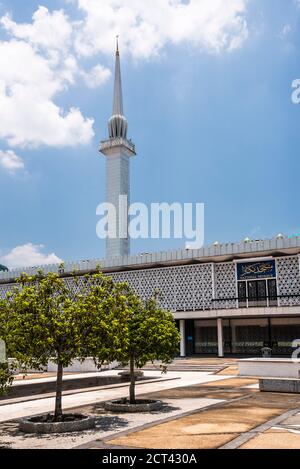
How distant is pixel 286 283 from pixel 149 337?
31.3m

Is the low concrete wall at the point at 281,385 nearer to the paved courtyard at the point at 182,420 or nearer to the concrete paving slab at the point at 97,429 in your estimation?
the paved courtyard at the point at 182,420

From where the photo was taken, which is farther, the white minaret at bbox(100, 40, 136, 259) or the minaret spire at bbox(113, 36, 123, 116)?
the minaret spire at bbox(113, 36, 123, 116)

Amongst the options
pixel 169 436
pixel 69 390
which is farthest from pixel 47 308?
pixel 69 390

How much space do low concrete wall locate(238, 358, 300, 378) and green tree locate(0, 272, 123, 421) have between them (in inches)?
576

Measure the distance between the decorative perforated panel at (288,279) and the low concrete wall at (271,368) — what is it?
57.7ft

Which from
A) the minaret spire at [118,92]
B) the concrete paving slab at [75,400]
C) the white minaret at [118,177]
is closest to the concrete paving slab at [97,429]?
the concrete paving slab at [75,400]

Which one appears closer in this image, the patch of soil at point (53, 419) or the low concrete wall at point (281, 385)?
the patch of soil at point (53, 419)

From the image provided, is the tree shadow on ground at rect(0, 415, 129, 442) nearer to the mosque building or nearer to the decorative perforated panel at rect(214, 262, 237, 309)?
the mosque building

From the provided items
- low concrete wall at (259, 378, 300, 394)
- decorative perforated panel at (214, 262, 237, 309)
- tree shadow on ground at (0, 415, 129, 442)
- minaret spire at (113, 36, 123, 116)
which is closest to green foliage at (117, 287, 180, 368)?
tree shadow on ground at (0, 415, 129, 442)

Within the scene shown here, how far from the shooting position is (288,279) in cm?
4488

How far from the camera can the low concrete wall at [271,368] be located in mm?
25250

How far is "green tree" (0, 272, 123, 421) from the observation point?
43.0 feet

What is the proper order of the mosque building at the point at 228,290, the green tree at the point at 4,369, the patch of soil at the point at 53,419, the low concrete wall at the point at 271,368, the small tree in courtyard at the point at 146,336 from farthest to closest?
the mosque building at the point at 228,290 < the low concrete wall at the point at 271,368 < the small tree in courtyard at the point at 146,336 < the patch of soil at the point at 53,419 < the green tree at the point at 4,369
